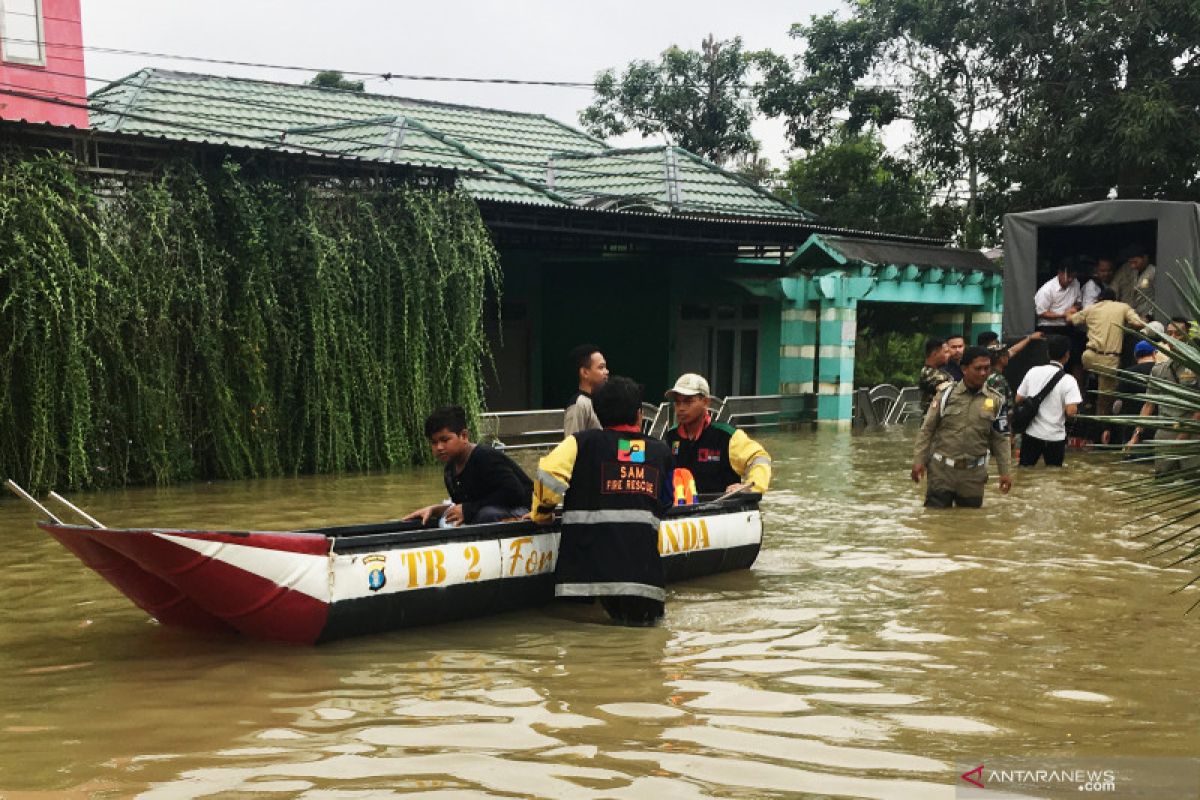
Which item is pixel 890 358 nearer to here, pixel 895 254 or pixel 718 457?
pixel 895 254

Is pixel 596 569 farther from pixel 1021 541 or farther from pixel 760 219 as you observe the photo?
pixel 760 219

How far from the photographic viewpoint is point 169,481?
52.0 ft

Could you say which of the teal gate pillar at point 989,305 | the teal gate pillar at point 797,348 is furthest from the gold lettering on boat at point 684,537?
the teal gate pillar at point 989,305

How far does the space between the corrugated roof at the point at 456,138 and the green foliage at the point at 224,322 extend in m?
4.62

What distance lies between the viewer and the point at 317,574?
757cm

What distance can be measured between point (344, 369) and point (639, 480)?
9940mm

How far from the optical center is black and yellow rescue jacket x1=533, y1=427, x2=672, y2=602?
8.11m

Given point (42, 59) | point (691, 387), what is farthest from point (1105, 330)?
point (42, 59)

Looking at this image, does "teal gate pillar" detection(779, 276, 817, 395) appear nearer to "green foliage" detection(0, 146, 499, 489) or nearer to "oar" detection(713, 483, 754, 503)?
"green foliage" detection(0, 146, 499, 489)

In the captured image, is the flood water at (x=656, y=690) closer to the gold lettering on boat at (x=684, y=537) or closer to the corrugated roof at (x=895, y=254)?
the gold lettering on boat at (x=684, y=537)

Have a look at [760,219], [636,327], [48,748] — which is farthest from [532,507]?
[636,327]

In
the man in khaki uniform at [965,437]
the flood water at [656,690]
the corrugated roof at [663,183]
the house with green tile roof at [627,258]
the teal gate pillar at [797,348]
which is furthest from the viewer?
the teal gate pillar at [797,348]

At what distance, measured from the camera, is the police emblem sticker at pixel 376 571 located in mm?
7832

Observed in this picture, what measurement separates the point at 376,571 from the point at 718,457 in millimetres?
3302
